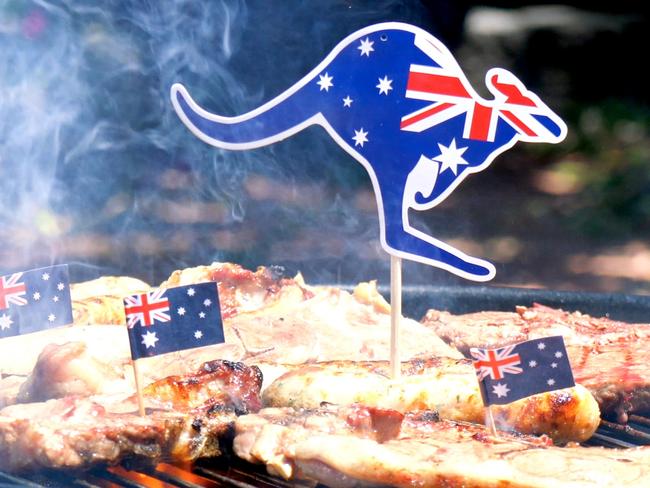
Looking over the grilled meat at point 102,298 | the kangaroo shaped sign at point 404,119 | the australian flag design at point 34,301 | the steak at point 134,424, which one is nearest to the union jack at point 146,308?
the steak at point 134,424

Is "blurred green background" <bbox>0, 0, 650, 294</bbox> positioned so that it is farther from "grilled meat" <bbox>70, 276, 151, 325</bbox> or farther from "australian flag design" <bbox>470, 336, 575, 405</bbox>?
"australian flag design" <bbox>470, 336, 575, 405</bbox>

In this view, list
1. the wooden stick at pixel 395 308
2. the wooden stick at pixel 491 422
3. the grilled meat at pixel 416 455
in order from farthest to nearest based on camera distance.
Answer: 1. the wooden stick at pixel 395 308
2. the wooden stick at pixel 491 422
3. the grilled meat at pixel 416 455

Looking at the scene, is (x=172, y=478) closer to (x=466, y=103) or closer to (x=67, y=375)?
(x=67, y=375)

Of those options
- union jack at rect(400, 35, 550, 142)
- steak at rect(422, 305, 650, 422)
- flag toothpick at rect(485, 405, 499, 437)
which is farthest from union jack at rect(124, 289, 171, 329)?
steak at rect(422, 305, 650, 422)

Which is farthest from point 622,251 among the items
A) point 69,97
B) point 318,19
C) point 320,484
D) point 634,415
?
point 69,97

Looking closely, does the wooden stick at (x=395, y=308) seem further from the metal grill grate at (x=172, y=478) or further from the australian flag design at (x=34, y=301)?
the australian flag design at (x=34, y=301)

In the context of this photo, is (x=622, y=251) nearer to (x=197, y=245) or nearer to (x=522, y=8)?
(x=522, y=8)
